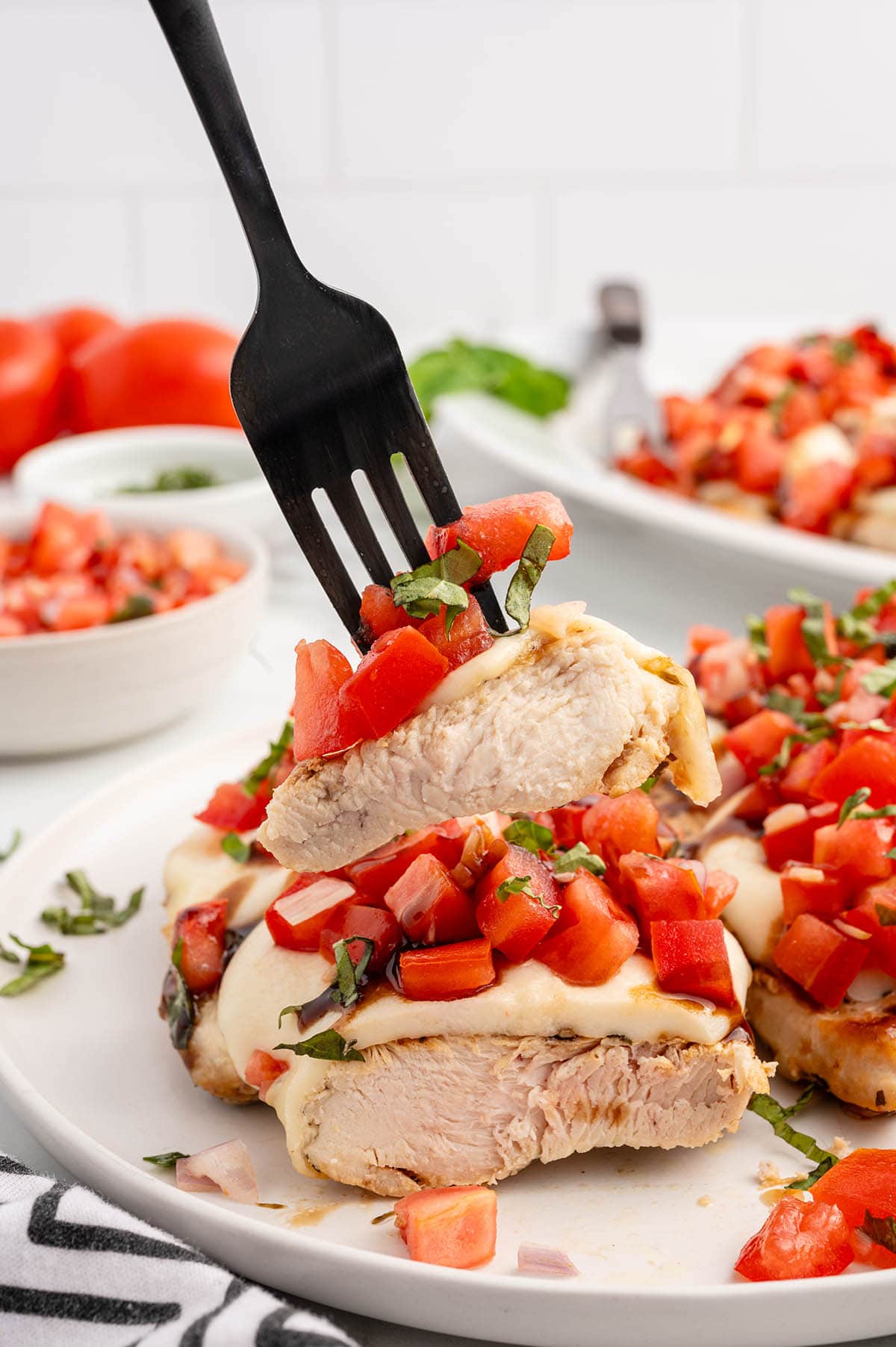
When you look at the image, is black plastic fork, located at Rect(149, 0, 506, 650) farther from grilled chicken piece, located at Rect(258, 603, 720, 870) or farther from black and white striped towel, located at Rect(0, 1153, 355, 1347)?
black and white striped towel, located at Rect(0, 1153, 355, 1347)

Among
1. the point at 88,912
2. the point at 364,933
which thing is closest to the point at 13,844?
the point at 88,912

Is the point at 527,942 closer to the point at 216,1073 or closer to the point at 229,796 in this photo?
the point at 216,1073

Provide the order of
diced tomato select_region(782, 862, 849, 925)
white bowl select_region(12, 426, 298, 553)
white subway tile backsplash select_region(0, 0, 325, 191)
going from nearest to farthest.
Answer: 1. diced tomato select_region(782, 862, 849, 925)
2. white bowl select_region(12, 426, 298, 553)
3. white subway tile backsplash select_region(0, 0, 325, 191)

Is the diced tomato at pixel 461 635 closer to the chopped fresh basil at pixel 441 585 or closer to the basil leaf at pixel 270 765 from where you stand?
the chopped fresh basil at pixel 441 585

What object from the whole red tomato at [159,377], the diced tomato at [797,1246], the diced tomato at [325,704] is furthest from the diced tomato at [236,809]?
the whole red tomato at [159,377]

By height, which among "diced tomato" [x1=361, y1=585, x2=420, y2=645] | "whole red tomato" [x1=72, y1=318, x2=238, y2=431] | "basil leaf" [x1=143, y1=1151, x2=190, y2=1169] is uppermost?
"diced tomato" [x1=361, y1=585, x2=420, y2=645]

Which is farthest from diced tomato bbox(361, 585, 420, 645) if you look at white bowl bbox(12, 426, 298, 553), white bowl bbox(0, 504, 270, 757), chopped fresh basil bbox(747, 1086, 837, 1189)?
white bowl bbox(12, 426, 298, 553)
